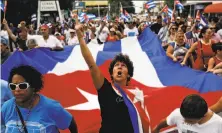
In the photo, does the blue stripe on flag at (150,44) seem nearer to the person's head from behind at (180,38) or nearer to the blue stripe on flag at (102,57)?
the person's head from behind at (180,38)

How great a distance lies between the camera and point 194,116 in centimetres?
288

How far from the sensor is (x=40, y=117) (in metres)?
2.88

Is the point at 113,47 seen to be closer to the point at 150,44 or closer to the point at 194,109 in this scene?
the point at 150,44

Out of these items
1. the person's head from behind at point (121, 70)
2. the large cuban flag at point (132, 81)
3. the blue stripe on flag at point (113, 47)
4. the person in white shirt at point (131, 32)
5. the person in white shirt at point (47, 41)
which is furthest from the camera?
the person in white shirt at point (131, 32)

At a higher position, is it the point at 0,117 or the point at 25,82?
the point at 25,82

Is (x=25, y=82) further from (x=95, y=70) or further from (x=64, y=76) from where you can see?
(x=64, y=76)

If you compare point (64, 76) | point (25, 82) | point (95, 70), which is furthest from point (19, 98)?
point (64, 76)

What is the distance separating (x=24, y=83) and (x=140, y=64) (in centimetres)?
416

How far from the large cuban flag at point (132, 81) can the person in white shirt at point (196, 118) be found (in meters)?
1.30

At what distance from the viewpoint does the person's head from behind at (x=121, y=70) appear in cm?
335

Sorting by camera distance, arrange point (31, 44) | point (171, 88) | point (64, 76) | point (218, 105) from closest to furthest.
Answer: point (218, 105) < point (171, 88) < point (64, 76) < point (31, 44)

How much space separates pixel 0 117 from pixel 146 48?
16.8 feet

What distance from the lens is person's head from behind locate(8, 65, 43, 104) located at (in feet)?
9.57

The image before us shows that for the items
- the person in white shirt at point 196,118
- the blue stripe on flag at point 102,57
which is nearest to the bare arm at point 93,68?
the person in white shirt at point 196,118
